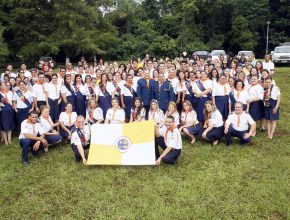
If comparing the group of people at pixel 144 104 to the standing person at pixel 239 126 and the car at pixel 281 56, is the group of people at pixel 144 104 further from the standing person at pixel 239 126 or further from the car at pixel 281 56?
the car at pixel 281 56

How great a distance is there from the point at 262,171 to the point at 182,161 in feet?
5.42

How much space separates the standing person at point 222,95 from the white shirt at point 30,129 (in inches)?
179

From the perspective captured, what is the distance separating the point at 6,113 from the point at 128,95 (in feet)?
11.0

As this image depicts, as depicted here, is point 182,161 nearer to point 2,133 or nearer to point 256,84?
point 256,84

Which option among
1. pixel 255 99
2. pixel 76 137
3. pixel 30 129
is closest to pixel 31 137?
pixel 30 129

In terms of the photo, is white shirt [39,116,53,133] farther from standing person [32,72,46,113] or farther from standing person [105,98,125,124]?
standing person [105,98,125,124]

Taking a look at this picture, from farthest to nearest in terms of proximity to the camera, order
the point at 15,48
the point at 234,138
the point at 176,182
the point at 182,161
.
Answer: the point at 15,48, the point at 234,138, the point at 182,161, the point at 176,182

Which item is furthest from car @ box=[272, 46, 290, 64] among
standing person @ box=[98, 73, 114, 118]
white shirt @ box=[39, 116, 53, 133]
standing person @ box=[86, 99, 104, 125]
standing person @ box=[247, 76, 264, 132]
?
white shirt @ box=[39, 116, 53, 133]

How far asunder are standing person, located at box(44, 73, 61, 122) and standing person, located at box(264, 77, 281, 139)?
18.5 feet

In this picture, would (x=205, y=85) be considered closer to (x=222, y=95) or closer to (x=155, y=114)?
(x=222, y=95)

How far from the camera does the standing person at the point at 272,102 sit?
8328 mm

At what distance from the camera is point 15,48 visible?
30.0 m

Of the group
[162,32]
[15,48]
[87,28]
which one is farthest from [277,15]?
[15,48]

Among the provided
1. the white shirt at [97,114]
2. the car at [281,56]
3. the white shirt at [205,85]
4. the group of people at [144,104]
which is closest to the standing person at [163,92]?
the group of people at [144,104]
